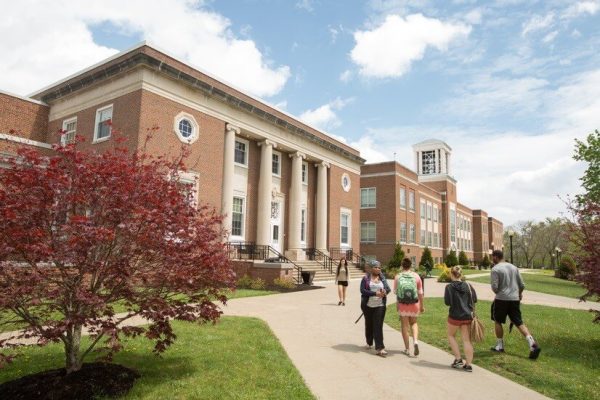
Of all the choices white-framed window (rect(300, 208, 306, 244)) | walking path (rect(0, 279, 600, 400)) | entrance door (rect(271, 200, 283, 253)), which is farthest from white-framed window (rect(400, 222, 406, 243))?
walking path (rect(0, 279, 600, 400))

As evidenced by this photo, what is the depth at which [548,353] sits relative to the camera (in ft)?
26.9

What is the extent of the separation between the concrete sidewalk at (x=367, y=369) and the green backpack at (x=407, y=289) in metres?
1.01

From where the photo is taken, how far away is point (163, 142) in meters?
19.3

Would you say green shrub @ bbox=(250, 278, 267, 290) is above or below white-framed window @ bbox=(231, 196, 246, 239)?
below

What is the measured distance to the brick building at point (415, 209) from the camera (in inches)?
1642

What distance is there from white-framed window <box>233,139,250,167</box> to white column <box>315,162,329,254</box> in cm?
720

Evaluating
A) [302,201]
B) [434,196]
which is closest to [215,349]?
[302,201]

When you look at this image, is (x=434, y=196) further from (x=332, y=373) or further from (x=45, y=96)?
(x=332, y=373)

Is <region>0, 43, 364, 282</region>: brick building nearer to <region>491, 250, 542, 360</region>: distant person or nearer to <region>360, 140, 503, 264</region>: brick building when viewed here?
<region>491, 250, 542, 360</region>: distant person

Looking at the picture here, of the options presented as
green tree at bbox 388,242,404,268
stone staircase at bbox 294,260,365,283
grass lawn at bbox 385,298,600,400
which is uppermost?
green tree at bbox 388,242,404,268

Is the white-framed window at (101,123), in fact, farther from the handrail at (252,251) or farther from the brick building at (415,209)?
the brick building at (415,209)

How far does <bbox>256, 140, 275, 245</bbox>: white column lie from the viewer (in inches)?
968

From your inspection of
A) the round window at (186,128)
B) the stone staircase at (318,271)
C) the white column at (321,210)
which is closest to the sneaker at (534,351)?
the stone staircase at (318,271)

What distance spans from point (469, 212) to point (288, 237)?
5466 cm
